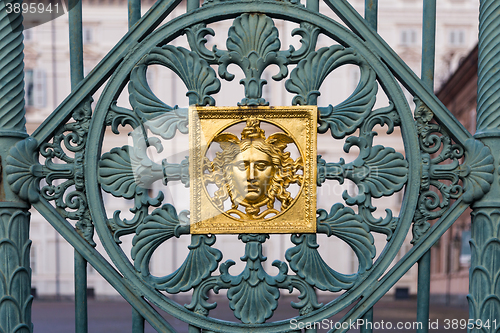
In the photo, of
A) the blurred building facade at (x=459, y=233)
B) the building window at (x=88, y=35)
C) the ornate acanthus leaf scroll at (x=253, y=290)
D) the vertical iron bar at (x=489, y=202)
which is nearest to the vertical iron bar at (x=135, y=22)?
the ornate acanthus leaf scroll at (x=253, y=290)

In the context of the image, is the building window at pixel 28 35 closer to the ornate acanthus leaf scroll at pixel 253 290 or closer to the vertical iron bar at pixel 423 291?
the ornate acanthus leaf scroll at pixel 253 290

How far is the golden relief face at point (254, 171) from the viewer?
3.08 m

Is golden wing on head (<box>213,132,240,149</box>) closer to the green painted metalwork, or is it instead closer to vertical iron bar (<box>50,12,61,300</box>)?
the green painted metalwork

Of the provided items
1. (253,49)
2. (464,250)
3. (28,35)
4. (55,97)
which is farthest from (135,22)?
(28,35)

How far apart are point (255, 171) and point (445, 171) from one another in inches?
43.0

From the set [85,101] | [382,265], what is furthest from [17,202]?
[382,265]

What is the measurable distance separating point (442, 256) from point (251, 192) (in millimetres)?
19212

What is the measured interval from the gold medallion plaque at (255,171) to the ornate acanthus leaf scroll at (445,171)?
2.05 feet

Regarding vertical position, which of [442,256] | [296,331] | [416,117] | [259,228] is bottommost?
[442,256]

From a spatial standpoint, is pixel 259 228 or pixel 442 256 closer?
pixel 259 228

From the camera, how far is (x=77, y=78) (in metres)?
3.17

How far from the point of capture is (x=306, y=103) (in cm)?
310

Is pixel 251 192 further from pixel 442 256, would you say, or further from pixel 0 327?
pixel 442 256

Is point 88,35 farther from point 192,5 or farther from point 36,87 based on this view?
point 192,5
